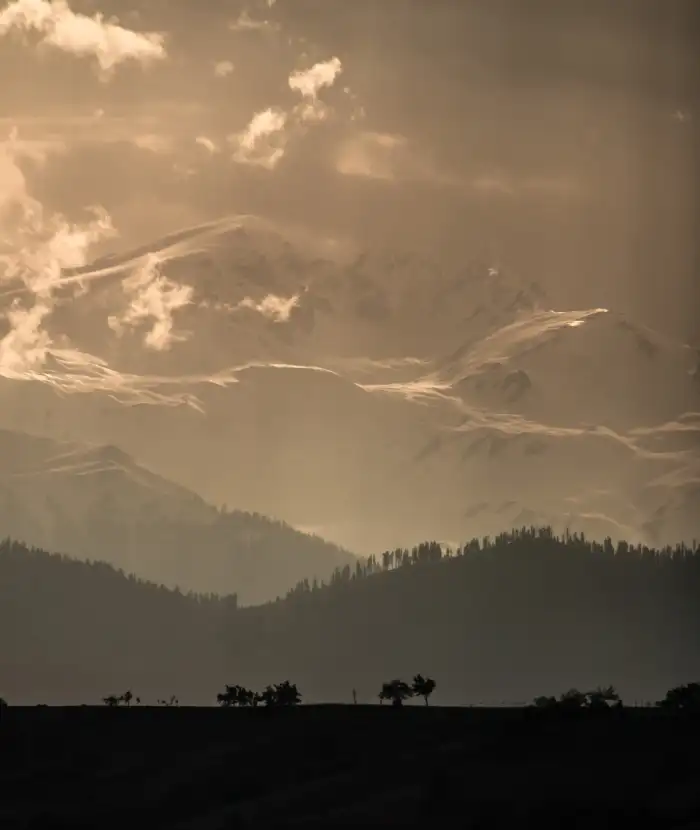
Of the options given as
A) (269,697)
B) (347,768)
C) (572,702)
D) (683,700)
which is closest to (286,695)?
(269,697)

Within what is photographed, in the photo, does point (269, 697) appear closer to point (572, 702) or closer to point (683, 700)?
point (572, 702)

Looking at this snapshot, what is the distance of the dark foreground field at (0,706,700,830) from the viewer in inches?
5002

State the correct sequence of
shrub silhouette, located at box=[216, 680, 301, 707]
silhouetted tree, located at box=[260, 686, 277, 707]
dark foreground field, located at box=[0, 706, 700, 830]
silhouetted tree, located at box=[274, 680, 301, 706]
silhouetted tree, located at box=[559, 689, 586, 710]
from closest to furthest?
1. dark foreground field, located at box=[0, 706, 700, 830]
2. silhouetted tree, located at box=[559, 689, 586, 710]
3. silhouetted tree, located at box=[260, 686, 277, 707]
4. shrub silhouette, located at box=[216, 680, 301, 707]
5. silhouetted tree, located at box=[274, 680, 301, 706]

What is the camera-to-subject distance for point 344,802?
134500mm

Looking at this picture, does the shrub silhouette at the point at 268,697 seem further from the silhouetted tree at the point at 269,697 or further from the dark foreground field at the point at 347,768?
the dark foreground field at the point at 347,768

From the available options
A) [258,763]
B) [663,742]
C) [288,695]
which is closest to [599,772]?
[663,742]

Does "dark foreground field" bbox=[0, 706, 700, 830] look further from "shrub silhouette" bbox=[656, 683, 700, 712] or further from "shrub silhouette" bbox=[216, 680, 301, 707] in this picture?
"shrub silhouette" bbox=[216, 680, 301, 707]

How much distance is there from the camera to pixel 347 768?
477 feet

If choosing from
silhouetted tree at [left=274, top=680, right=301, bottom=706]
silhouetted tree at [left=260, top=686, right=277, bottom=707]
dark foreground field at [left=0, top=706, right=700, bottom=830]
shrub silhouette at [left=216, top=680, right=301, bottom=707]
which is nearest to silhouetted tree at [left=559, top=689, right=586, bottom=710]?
dark foreground field at [left=0, top=706, right=700, bottom=830]

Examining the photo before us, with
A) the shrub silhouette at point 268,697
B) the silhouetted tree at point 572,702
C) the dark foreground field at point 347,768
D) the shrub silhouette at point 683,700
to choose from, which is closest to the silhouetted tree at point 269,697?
the shrub silhouette at point 268,697

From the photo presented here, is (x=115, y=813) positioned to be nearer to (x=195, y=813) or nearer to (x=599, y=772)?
(x=195, y=813)

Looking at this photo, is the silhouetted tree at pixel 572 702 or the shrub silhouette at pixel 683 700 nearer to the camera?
the silhouetted tree at pixel 572 702

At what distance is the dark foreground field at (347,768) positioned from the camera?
417 feet

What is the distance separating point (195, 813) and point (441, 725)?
25.1 metres
